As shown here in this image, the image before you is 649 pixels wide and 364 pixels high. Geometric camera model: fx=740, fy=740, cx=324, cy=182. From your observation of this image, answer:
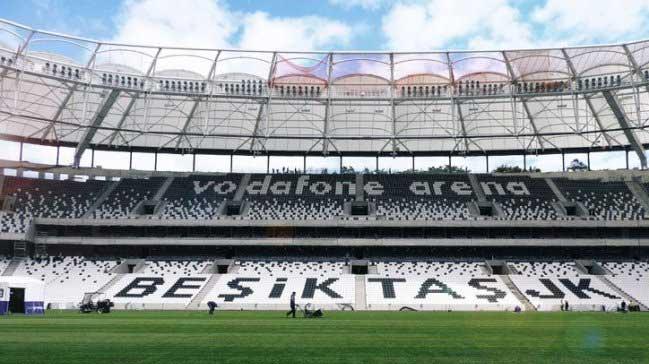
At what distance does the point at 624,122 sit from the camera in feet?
202

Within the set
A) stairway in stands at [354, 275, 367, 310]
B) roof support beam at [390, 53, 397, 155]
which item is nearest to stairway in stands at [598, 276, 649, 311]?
stairway in stands at [354, 275, 367, 310]

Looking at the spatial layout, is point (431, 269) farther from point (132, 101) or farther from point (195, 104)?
point (132, 101)

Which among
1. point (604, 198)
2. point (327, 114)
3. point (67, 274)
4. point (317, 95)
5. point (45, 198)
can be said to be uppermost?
point (317, 95)

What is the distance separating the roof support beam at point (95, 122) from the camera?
59600mm

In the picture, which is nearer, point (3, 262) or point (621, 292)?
point (621, 292)

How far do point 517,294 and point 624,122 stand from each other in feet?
58.7

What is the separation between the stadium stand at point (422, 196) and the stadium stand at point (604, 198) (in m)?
9.66

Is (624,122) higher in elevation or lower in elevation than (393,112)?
lower

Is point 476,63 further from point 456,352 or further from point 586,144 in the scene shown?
point 456,352

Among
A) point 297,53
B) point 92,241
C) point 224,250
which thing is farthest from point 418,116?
point 92,241

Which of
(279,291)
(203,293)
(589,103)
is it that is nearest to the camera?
(203,293)

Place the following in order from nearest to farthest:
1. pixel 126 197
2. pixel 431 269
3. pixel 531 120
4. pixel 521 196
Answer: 1. pixel 431 269
2. pixel 531 120
3. pixel 126 197
4. pixel 521 196

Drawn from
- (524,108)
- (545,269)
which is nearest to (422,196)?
(524,108)

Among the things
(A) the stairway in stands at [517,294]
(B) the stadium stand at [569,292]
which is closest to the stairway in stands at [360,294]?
(A) the stairway in stands at [517,294]
